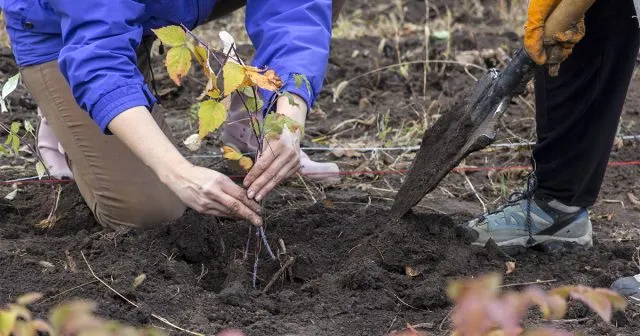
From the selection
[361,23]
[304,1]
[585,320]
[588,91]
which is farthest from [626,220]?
[361,23]

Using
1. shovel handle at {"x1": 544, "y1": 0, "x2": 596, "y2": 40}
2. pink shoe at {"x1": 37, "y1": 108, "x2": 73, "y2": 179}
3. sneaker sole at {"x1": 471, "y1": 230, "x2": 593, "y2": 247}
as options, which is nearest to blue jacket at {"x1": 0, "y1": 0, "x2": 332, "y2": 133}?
pink shoe at {"x1": 37, "y1": 108, "x2": 73, "y2": 179}

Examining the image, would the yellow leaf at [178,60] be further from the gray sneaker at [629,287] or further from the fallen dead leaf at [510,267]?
the gray sneaker at [629,287]

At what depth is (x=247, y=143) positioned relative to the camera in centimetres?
395

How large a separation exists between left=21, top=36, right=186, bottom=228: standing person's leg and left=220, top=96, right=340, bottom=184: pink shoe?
560mm

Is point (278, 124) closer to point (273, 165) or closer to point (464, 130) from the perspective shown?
point (273, 165)

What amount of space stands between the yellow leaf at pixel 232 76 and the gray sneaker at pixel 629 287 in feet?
4.18

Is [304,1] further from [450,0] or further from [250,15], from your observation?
[450,0]

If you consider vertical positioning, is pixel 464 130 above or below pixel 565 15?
below

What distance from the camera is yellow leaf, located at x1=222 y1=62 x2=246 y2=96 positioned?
7.80ft

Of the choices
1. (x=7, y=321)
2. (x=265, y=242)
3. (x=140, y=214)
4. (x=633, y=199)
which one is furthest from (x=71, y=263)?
(x=633, y=199)

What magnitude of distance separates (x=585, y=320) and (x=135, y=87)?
139 centimetres

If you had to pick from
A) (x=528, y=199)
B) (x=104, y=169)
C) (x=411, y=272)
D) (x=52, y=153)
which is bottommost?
(x=52, y=153)

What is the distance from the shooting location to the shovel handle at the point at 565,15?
8.61ft

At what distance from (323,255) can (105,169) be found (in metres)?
0.88
